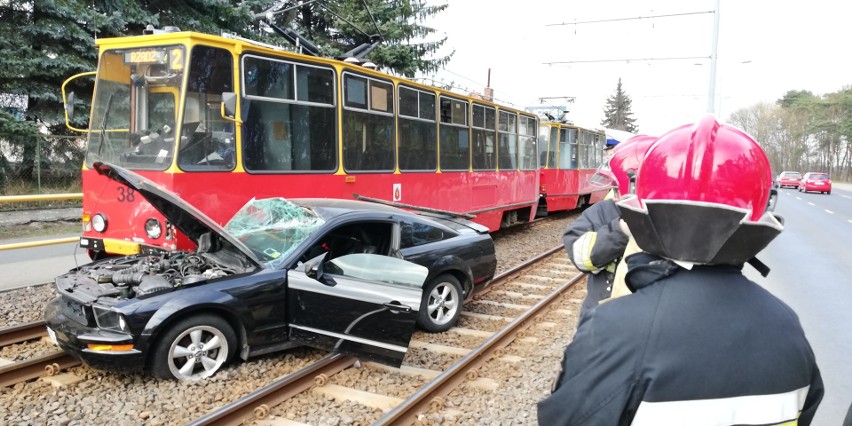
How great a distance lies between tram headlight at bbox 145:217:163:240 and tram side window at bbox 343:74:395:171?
108 inches

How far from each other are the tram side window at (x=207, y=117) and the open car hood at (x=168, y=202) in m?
1.46

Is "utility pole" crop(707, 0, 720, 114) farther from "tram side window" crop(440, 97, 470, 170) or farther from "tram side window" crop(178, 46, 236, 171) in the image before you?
"tram side window" crop(178, 46, 236, 171)

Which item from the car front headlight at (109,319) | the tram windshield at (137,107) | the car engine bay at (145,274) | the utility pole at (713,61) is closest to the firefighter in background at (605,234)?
the car engine bay at (145,274)

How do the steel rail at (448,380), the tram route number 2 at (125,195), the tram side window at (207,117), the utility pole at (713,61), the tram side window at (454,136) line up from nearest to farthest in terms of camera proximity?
1. the steel rail at (448,380)
2. the tram side window at (207,117)
3. the tram route number 2 at (125,195)
4. the tram side window at (454,136)
5. the utility pole at (713,61)

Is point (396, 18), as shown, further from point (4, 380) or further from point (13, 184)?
point (4, 380)

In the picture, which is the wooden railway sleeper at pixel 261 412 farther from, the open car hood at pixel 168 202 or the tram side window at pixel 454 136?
the tram side window at pixel 454 136

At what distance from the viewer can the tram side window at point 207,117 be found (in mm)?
6379

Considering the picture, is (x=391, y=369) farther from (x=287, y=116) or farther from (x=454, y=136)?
(x=454, y=136)

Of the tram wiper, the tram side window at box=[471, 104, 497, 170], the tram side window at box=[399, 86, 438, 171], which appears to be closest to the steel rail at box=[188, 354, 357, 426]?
the tram wiper

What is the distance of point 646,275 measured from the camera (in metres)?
1.29

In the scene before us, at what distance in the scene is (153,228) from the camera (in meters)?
6.30

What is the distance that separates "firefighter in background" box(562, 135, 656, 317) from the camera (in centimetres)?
296

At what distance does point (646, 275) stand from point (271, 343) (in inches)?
163

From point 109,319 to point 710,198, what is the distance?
14.2 feet
